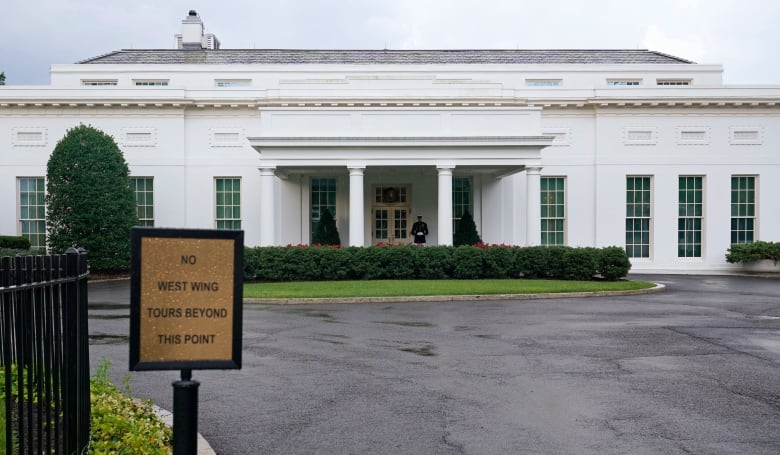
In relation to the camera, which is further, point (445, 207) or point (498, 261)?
point (445, 207)

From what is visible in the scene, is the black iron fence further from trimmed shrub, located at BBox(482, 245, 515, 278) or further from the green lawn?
trimmed shrub, located at BBox(482, 245, 515, 278)

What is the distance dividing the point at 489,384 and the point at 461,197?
2351cm

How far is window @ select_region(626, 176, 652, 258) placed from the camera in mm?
31172

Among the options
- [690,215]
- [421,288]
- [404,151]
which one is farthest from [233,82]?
[690,215]

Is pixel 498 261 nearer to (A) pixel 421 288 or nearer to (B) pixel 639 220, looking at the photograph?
(A) pixel 421 288

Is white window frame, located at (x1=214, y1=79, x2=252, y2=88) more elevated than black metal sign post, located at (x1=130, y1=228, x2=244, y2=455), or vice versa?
white window frame, located at (x1=214, y1=79, x2=252, y2=88)

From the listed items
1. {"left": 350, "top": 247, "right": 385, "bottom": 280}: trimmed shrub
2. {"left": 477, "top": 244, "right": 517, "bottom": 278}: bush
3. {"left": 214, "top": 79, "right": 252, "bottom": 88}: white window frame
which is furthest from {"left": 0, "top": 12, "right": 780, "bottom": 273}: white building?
{"left": 350, "top": 247, "right": 385, "bottom": 280}: trimmed shrub

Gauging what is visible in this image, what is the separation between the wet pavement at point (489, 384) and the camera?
19.1ft

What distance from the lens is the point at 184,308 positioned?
362cm

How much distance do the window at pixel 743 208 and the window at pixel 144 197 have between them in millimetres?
26359

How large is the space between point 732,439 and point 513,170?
2271 centimetres

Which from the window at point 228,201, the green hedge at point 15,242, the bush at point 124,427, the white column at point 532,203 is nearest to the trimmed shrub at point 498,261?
the white column at point 532,203

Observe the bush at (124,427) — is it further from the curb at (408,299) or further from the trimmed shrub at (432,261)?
the trimmed shrub at (432,261)

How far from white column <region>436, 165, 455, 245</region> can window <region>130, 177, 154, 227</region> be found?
1361 centimetres
